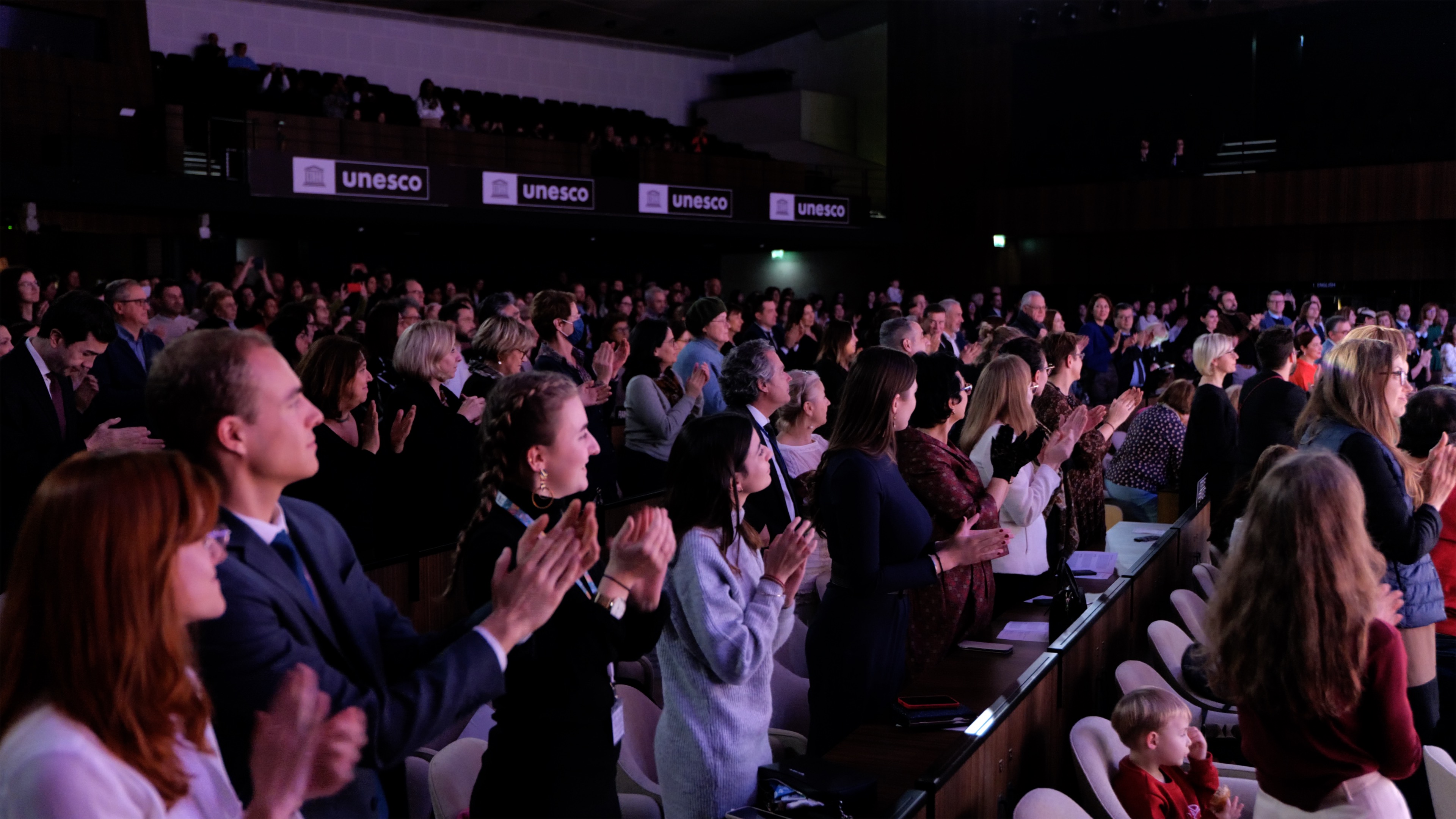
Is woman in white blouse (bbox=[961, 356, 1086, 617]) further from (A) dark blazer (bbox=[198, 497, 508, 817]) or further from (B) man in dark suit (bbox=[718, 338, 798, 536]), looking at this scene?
(A) dark blazer (bbox=[198, 497, 508, 817])

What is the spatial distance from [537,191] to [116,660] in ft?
43.4

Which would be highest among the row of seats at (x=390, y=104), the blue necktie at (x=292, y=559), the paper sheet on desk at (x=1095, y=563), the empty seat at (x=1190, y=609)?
the row of seats at (x=390, y=104)

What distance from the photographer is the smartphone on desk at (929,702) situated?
2.88 meters

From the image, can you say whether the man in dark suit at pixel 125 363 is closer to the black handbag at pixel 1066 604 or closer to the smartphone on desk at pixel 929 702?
the smartphone on desk at pixel 929 702

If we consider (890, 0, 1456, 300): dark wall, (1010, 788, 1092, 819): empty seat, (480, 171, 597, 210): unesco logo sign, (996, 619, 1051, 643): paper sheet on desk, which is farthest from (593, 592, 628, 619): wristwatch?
(890, 0, 1456, 300): dark wall

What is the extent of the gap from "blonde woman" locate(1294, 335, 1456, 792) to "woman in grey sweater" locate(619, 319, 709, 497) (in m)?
2.69

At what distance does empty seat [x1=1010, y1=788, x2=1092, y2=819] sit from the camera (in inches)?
98.0

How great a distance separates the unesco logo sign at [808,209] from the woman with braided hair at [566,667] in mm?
14473

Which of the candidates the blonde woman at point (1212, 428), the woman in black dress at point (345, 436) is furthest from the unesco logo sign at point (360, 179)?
the blonde woman at point (1212, 428)

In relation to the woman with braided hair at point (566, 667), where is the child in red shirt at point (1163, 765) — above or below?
below

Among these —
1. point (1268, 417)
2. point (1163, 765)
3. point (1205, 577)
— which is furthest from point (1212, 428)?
point (1163, 765)

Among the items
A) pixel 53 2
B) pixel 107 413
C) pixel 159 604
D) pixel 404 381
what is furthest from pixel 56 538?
pixel 53 2

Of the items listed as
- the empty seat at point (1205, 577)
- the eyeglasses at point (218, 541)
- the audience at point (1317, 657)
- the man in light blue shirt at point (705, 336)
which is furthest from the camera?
the man in light blue shirt at point (705, 336)

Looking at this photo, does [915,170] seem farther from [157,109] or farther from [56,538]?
→ [56,538]
